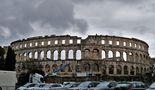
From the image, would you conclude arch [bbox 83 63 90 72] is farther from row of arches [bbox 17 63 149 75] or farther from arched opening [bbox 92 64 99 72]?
arched opening [bbox 92 64 99 72]

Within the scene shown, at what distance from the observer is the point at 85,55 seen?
85.4 m

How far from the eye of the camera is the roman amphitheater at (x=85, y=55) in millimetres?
83375

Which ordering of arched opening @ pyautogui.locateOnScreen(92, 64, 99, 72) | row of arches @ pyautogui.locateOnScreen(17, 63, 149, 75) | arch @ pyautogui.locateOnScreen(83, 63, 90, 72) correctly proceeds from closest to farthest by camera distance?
arch @ pyautogui.locateOnScreen(83, 63, 90, 72) → row of arches @ pyautogui.locateOnScreen(17, 63, 149, 75) → arched opening @ pyautogui.locateOnScreen(92, 64, 99, 72)

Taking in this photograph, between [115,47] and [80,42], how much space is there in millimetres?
9631

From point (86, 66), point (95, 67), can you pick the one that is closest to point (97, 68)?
point (95, 67)

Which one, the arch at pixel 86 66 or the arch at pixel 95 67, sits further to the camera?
the arch at pixel 95 67

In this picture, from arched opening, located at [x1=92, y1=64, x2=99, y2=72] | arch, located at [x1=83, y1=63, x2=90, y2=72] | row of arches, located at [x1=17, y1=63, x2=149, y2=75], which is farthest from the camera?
arched opening, located at [x1=92, y1=64, x2=99, y2=72]

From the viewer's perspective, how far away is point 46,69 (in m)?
86.5

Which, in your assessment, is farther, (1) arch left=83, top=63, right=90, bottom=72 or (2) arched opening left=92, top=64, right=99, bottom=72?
(2) arched opening left=92, top=64, right=99, bottom=72

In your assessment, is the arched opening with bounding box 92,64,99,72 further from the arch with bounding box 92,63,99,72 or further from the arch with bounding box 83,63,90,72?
the arch with bounding box 83,63,90,72

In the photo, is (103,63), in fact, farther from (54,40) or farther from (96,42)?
(54,40)

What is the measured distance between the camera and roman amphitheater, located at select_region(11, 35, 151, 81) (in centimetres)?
8338

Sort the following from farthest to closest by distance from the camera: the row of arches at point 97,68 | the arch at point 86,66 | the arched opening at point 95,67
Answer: the arched opening at point 95,67, the row of arches at point 97,68, the arch at point 86,66

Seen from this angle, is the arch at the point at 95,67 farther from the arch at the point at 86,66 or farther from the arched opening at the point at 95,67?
the arch at the point at 86,66
